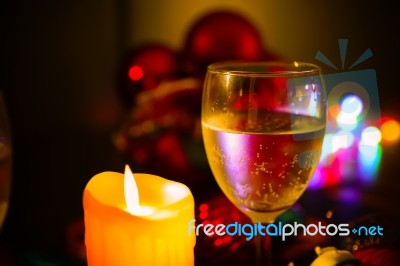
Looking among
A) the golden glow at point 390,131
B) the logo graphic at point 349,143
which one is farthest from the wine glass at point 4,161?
the golden glow at point 390,131

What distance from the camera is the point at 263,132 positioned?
426mm

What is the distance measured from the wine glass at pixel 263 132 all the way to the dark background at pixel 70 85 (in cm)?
16

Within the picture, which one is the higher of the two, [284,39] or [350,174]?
[284,39]

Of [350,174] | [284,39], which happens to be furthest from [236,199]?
A: [284,39]

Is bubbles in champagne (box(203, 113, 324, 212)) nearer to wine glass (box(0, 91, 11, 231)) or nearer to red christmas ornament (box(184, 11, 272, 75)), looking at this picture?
wine glass (box(0, 91, 11, 231))

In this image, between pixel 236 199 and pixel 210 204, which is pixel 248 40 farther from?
pixel 236 199

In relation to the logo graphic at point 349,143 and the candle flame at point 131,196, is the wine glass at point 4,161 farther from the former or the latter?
the logo graphic at point 349,143

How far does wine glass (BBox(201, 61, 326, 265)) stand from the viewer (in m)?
0.42

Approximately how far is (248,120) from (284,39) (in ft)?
3.72

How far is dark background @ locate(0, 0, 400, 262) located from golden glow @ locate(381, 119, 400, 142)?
0.9 inches

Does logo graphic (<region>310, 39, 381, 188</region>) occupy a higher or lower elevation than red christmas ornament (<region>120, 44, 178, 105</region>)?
lower

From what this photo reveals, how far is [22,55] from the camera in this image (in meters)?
1.31

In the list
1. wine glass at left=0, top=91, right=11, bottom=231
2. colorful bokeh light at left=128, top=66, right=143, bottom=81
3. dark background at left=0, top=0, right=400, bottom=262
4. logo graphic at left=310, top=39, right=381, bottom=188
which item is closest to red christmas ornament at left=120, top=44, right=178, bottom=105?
colorful bokeh light at left=128, top=66, right=143, bottom=81

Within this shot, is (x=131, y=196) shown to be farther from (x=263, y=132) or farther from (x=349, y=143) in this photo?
(x=349, y=143)
